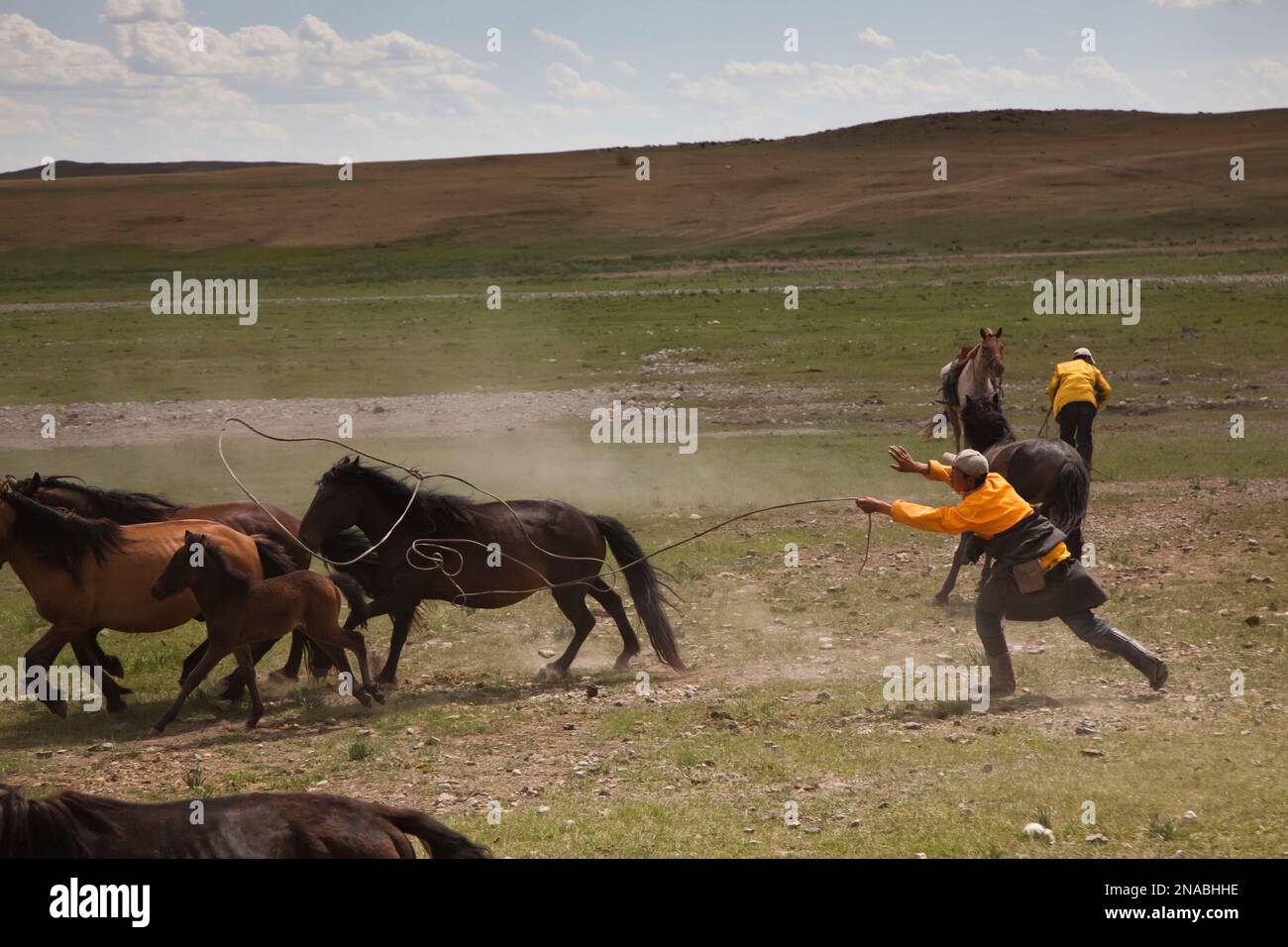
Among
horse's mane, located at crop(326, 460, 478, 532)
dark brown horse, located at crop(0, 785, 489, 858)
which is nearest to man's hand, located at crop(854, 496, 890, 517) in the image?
horse's mane, located at crop(326, 460, 478, 532)

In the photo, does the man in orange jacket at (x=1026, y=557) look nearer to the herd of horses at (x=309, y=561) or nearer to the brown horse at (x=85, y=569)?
the herd of horses at (x=309, y=561)

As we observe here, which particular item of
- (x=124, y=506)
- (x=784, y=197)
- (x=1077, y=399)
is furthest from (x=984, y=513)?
(x=784, y=197)

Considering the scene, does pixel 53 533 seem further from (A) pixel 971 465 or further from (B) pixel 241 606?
(A) pixel 971 465

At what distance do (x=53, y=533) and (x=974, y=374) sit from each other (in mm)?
9462

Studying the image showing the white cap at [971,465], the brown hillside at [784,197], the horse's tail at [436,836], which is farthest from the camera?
the brown hillside at [784,197]

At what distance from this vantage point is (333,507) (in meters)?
10.5

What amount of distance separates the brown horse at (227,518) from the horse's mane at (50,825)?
5729 millimetres

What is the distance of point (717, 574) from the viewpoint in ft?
44.5

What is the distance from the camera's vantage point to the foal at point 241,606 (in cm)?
941

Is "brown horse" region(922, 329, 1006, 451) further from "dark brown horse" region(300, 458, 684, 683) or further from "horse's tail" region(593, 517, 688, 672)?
"dark brown horse" region(300, 458, 684, 683)

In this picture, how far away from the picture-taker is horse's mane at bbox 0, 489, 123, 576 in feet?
31.5

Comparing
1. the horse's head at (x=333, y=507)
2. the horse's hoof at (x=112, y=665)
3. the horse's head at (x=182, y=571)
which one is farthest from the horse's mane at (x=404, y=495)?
the horse's hoof at (x=112, y=665)
